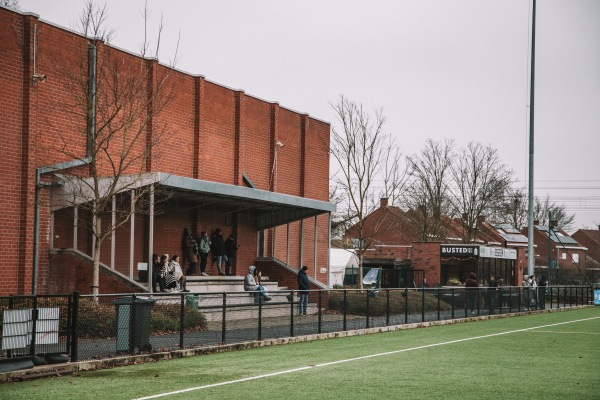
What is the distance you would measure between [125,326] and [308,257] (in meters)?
25.9

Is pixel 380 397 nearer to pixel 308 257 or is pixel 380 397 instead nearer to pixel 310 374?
pixel 310 374

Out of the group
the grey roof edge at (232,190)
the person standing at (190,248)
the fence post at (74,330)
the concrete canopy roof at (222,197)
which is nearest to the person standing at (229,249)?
the concrete canopy roof at (222,197)

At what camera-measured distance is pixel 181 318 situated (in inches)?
723

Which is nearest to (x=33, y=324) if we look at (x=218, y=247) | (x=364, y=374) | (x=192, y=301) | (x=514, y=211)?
(x=192, y=301)

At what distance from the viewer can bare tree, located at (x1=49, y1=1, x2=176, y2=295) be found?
2570 cm

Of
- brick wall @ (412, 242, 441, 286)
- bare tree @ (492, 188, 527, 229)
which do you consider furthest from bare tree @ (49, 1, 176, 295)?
bare tree @ (492, 188, 527, 229)

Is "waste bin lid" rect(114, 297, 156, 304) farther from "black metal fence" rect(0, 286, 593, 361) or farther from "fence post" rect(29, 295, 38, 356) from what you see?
"fence post" rect(29, 295, 38, 356)

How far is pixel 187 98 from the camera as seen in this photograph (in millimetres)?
34062

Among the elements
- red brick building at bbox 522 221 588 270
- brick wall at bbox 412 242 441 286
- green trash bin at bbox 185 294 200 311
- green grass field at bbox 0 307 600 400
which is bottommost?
green grass field at bbox 0 307 600 400

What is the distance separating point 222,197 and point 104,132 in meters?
5.64

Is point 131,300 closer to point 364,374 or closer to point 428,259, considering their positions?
point 364,374

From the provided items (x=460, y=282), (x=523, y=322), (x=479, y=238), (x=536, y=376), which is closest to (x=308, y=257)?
(x=460, y=282)

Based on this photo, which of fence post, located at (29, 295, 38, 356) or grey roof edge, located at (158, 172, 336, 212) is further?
grey roof edge, located at (158, 172, 336, 212)

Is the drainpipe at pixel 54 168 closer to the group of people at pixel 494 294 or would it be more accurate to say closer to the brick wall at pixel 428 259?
the group of people at pixel 494 294
